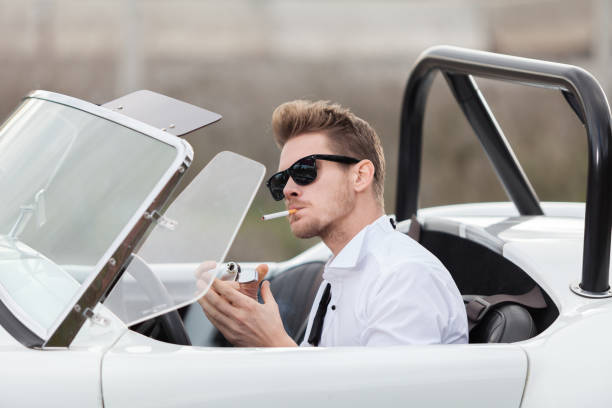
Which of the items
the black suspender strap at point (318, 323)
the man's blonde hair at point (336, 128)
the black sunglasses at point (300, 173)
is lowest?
the black suspender strap at point (318, 323)

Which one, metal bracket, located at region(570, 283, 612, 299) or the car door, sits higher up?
metal bracket, located at region(570, 283, 612, 299)

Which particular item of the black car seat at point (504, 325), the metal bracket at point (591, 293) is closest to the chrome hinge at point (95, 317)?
the black car seat at point (504, 325)

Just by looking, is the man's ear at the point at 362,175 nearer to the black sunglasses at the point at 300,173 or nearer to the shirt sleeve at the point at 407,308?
the black sunglasses at the point at 300,173

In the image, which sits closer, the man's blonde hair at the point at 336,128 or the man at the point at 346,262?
the man at the point at 346,262

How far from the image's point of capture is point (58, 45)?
870 cm

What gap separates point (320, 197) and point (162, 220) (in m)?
0.55

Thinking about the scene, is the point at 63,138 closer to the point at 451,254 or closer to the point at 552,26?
the point at 451,254

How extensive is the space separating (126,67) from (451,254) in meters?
6.10

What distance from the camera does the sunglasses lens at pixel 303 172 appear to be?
1.79 meters

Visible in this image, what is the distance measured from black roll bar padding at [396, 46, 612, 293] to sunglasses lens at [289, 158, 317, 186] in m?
0.60

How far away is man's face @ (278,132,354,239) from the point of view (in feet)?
5.90

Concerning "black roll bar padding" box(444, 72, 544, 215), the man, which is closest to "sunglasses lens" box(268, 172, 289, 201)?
the man

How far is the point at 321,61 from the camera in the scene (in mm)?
9180

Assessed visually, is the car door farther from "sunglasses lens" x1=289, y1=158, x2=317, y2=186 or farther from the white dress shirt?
"sunglasses lens" x1=289, y1=158, x2=317, y2=186
